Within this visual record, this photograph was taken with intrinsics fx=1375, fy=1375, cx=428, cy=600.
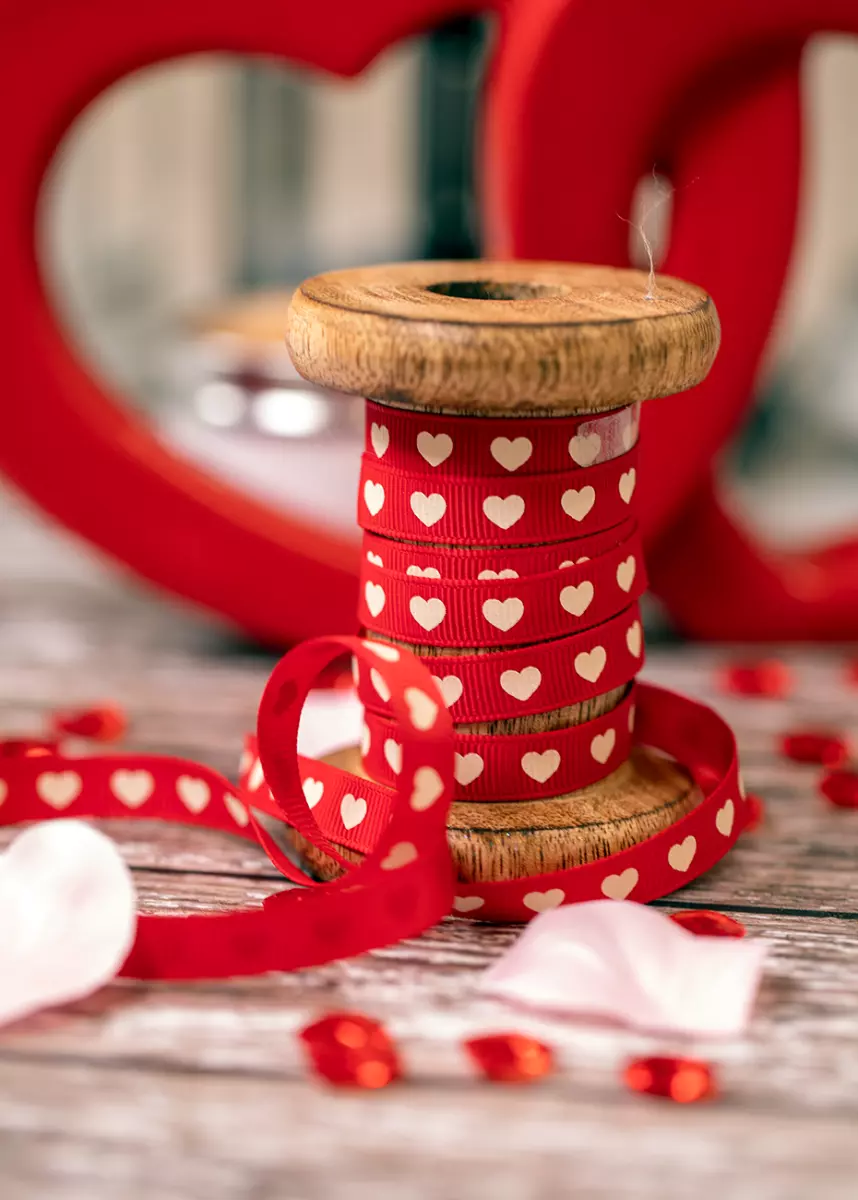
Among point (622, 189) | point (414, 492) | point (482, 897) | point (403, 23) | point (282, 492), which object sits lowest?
point (482, 897)

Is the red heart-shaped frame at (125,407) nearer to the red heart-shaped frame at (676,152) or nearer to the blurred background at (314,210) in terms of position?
the red heart-shaped frame at (676,152)

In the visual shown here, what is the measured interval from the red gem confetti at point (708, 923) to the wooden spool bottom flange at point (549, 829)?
0.16 feet

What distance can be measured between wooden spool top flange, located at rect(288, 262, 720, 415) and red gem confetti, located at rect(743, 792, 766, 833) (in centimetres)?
32

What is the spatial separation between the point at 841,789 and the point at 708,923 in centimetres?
23

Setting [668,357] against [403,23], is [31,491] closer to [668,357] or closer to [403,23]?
[403,23]

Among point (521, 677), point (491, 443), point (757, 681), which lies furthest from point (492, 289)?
point (757, 681)

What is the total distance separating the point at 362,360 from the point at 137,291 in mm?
2053

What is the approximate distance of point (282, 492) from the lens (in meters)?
1.27

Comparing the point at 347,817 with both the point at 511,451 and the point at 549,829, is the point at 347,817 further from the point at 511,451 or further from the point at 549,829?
the point at 511,451

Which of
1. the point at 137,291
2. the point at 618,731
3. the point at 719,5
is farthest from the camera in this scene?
→ the point at 137,291

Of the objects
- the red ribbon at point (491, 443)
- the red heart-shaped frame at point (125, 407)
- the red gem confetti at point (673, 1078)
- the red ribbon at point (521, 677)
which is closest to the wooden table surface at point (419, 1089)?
the red gem confetti at point (673, 1078)

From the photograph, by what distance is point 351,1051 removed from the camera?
0.66m

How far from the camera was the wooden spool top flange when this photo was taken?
2.21 ft

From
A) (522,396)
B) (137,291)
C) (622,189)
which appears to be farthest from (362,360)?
(137,291)
